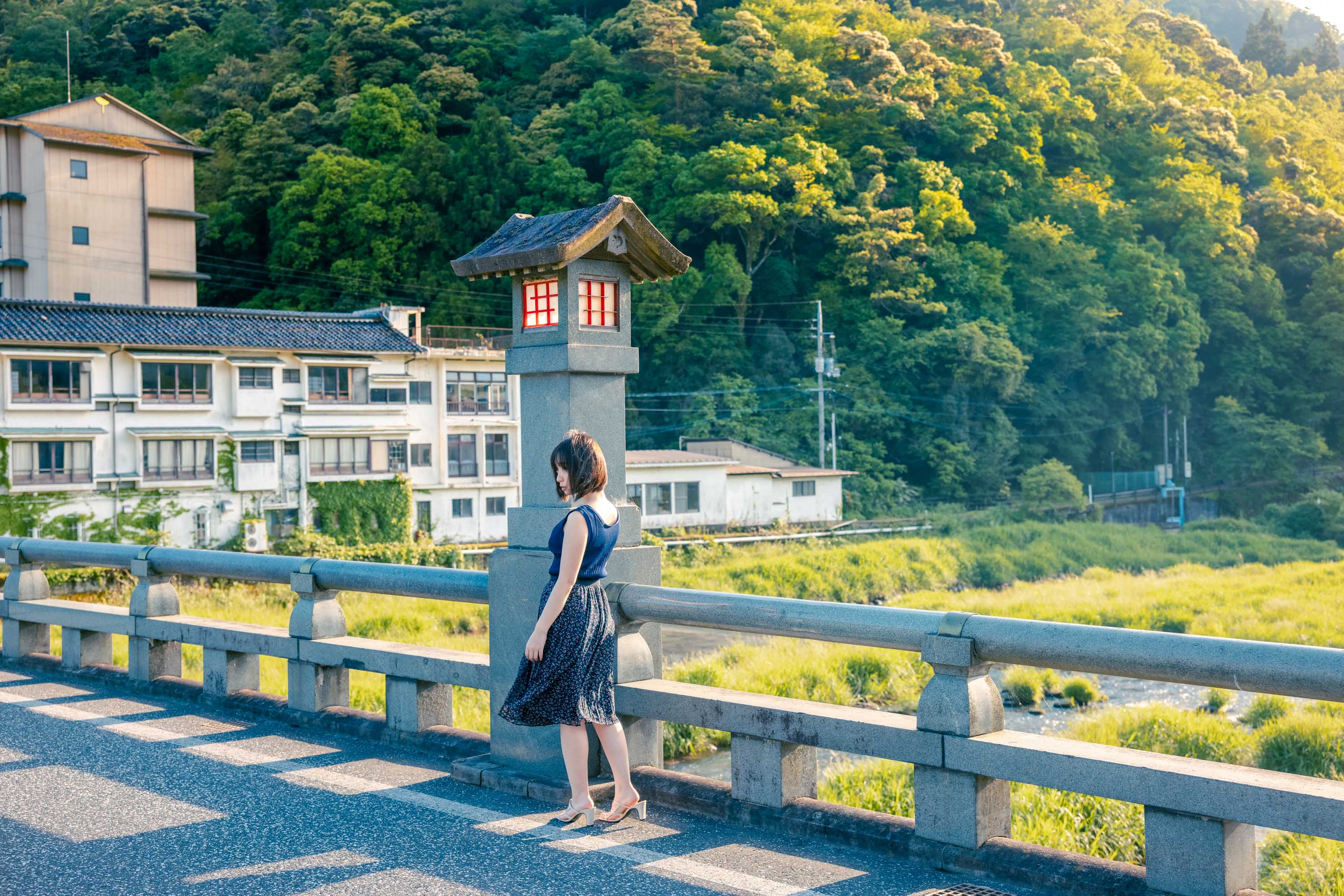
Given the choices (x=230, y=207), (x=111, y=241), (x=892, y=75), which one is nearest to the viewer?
(x=111, y=241)

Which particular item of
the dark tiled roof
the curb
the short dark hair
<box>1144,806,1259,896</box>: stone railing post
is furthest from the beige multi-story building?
<box>1144,806,1259,896</box>: stone railing post

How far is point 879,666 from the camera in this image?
1855 cm

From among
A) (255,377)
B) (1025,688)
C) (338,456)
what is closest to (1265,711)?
(1025,688)

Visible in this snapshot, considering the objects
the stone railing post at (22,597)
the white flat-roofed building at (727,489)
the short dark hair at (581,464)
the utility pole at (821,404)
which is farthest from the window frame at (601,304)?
the utility pole at (821,404)

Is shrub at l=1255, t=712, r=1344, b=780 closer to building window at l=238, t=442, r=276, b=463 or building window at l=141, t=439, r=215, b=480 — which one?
building window at l=238, t=442, r=276, b=463

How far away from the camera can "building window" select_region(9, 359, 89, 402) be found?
28594 mm

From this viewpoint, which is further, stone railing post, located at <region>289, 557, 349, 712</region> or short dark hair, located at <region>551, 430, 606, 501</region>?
stone railing post, located at <region>289, 557, 349, 712</region>

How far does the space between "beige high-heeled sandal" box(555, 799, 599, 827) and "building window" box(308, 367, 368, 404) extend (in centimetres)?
Answer: 3037

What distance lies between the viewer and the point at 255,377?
32.4 m

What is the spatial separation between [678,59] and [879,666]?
39969 millimetres

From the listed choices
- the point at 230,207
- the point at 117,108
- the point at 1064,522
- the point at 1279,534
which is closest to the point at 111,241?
the point at 117,108

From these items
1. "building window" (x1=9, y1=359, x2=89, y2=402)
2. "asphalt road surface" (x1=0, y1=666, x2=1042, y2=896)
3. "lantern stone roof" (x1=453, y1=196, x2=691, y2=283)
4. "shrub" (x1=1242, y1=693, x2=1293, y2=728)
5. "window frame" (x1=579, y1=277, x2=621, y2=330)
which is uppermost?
"building window" (x1=9, y1=359, x2=89, y2=402)

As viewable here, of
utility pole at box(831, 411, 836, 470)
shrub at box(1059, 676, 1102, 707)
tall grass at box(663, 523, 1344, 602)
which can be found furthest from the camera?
utility pole at box(831, 411, 836, 470)

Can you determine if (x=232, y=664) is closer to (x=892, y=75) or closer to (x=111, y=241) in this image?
(x=111, y=241)
